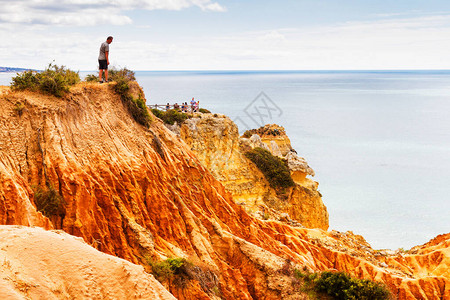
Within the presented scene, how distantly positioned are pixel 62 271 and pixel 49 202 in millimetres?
5210

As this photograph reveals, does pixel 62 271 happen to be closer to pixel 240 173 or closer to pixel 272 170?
pixel 240 173

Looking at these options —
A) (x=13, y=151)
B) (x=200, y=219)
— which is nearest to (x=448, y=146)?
(x=200, y=219)

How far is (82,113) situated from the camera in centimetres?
1709

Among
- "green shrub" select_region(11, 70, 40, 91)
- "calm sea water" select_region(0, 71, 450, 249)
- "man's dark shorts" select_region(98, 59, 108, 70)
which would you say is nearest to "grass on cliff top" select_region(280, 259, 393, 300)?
"man's dark shorts" select_region(98, 59, 108, 70)

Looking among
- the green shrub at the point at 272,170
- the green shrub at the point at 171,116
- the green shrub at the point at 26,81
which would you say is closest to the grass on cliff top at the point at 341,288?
the green shrub at the point at 26,81

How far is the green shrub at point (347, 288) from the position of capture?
18062mm

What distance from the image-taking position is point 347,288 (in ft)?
60.1

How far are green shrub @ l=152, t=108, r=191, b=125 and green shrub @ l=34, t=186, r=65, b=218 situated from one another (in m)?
22.7

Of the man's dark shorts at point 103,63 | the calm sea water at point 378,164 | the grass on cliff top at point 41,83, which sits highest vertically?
the man's dark shorts at point 103,63

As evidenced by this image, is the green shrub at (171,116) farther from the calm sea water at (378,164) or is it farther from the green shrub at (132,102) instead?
the green shrub at (132,102)

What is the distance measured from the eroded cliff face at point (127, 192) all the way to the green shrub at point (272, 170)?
48.3 ft

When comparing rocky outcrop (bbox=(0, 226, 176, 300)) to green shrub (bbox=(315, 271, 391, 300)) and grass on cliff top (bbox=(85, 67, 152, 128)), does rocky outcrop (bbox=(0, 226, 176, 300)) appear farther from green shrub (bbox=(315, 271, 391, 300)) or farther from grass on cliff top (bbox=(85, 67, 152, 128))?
grass on cliff top (bbox=(85, 67, 152, 128))

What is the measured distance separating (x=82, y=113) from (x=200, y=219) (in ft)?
21.1

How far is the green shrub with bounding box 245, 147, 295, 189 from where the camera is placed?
3922 cm
